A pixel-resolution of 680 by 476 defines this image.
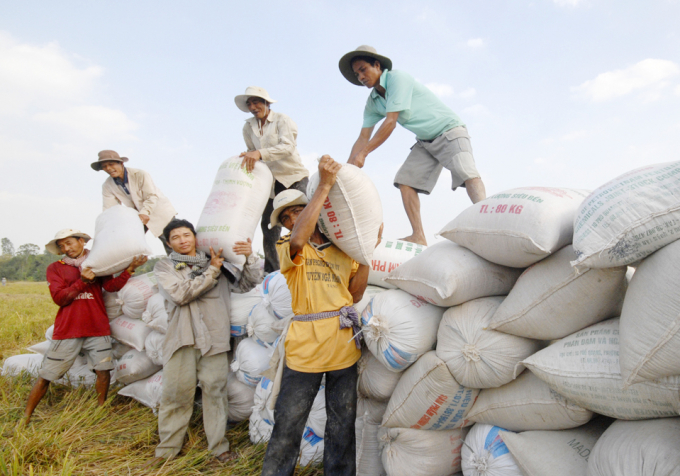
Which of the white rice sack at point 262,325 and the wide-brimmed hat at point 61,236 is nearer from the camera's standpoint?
the white rice sack at point 262,325

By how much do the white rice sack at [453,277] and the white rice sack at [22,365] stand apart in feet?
14.8

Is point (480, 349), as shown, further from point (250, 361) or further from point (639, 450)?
point (250, 361)

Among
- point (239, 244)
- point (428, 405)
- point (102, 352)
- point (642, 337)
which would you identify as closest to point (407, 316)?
point (428, 405)

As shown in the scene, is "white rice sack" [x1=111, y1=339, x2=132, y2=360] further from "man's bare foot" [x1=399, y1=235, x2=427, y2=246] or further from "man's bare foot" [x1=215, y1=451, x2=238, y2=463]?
"man's bare foot" [x1=399, y1=235, x2=427, y2=246]

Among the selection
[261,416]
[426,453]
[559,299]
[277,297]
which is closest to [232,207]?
[277,297]

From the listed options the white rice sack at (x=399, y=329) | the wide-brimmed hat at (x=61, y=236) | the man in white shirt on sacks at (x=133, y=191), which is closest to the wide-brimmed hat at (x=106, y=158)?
the man in white shirt on sacks at (x=133, y=191)

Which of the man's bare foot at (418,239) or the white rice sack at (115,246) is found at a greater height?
the white rice sack at (115,246)

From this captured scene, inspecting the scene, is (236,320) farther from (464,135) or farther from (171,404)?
(464,135)

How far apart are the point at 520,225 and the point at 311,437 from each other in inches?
77.0

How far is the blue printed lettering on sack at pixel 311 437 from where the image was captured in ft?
8.73

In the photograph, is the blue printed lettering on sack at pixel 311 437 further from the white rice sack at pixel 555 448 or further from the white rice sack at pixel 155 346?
the white rice sack at pixel 155 346

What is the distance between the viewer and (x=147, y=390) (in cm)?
352

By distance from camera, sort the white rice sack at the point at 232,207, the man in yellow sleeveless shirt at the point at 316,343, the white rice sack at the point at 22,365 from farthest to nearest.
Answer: the white rice sack at the point at 22,365 < the white rice sack at the point at 232,207 < the man in yellow sleeveless shirt at the point at 316,343

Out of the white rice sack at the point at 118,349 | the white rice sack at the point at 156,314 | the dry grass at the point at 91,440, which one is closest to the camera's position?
the dry grass at the point at 91,440
